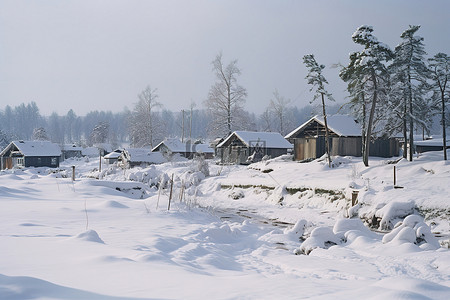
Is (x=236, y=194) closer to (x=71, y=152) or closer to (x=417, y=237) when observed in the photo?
(x=417, y=237)

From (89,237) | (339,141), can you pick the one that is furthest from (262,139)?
(89,237)

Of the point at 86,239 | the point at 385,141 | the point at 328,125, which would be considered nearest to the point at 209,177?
the point at 328,125

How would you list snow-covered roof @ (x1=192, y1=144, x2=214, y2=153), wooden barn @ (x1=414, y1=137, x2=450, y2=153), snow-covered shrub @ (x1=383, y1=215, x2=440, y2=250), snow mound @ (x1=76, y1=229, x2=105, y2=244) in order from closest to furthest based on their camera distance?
snow mound @ (x1=76, y1=229, x2=105, y2=244)
snow-covered shrub @ (x1=383, y1=215, x2=440, y2=250)
wooden barn @ (x1=414, y1=137, x2=450, y2=153)
snow-covered roof @ (x1=192, y1=144, x2=214, y2=153)

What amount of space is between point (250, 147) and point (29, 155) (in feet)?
116

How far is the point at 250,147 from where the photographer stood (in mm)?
43125

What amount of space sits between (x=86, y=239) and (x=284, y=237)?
694 cm

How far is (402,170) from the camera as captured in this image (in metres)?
24.7

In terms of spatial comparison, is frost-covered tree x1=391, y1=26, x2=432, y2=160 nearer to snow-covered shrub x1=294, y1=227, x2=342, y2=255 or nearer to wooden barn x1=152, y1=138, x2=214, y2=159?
snow-covered shrub x1=294, y1=227, x2=342, y2=255

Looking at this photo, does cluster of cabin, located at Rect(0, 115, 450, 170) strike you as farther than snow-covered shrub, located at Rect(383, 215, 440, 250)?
Yes

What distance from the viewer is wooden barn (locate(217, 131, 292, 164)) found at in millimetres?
43219

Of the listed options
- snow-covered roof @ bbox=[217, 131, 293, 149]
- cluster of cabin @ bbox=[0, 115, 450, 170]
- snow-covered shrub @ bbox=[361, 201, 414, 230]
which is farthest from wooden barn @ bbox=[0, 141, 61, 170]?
snow-covered shrub @ bbox=[361, 201, 414, 230]

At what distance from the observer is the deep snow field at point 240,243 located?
459 centimetres

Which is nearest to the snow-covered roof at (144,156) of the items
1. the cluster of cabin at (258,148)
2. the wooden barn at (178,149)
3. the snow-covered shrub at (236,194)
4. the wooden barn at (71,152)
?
the cluster of cabin at (258,148)

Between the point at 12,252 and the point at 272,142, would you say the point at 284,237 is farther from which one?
the point at 272,142
